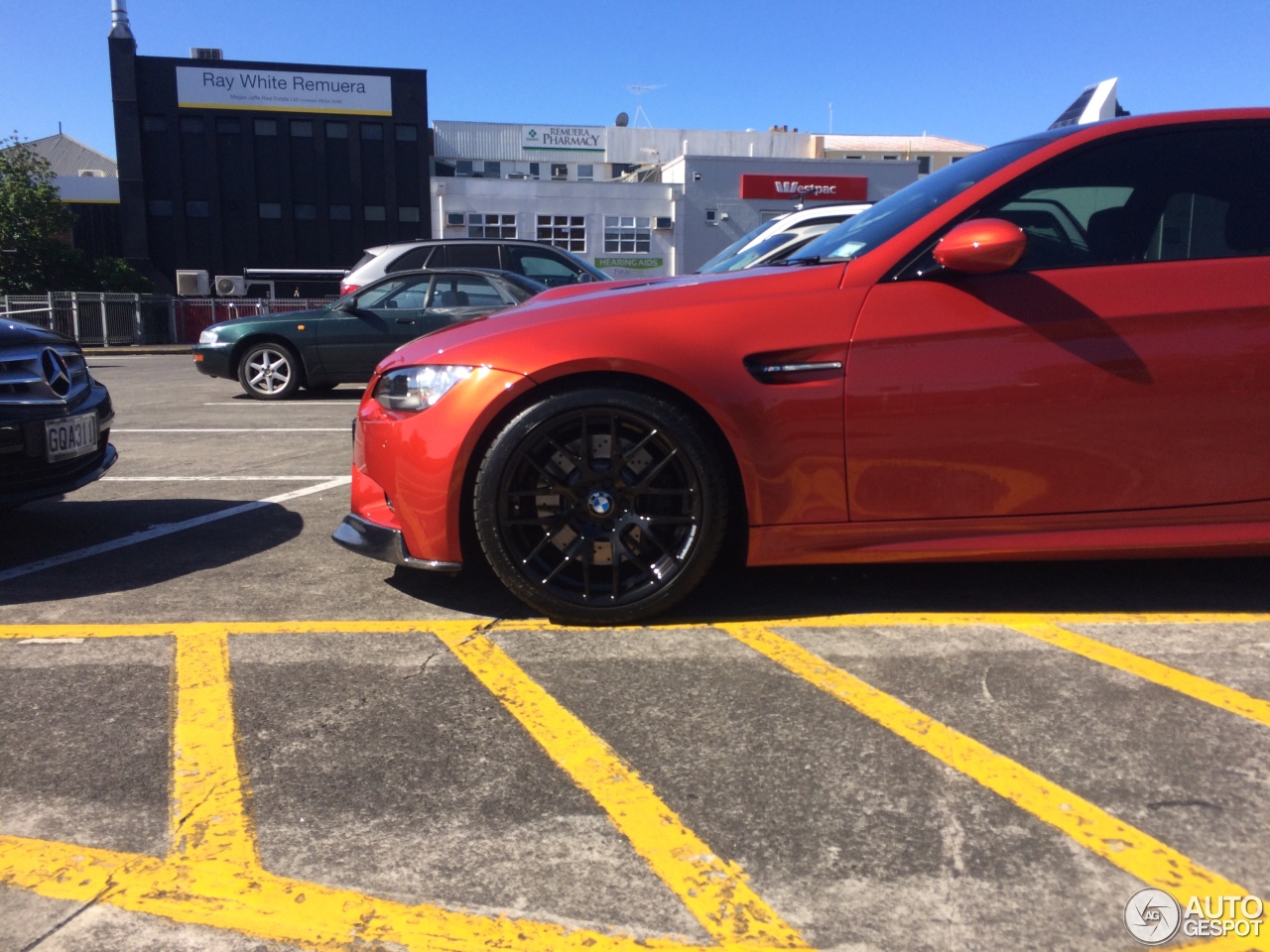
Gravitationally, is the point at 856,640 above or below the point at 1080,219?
below

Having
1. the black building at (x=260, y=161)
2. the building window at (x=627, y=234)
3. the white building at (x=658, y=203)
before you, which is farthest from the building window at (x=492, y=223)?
the black building at (x=260, y=161)

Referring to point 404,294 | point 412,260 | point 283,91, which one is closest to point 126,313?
point 412,260

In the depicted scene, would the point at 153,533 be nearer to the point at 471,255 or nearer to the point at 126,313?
the point at 471,255

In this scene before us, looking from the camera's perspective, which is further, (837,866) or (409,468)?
(409,468)

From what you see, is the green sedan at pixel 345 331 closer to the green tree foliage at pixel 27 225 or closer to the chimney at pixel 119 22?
the green tree foliage at pixel 27 225

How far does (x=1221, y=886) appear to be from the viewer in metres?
1.71

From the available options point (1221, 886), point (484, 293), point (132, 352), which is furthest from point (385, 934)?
point (132, 352)

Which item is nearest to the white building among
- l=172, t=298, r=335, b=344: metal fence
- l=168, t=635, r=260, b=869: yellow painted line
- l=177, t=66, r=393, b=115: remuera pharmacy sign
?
l=177, t=66, r=393, b=115: remuera pharmacy sign

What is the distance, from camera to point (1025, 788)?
6.75 feet

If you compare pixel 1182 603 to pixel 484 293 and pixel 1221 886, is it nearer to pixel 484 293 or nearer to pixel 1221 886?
pixel 1221 886

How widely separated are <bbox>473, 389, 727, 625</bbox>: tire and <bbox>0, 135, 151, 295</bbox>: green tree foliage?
34.8 meters

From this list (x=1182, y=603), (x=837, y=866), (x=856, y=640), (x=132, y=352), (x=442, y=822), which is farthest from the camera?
(x=132, y=352)

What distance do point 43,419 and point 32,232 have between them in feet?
114

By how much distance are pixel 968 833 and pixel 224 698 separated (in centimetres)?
188
